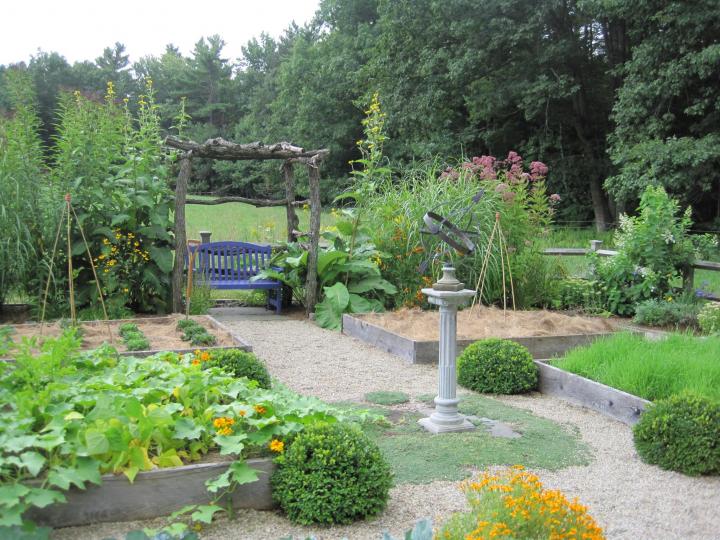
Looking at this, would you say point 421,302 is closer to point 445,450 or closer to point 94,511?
point 445,450

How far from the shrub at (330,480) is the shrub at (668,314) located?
5946mm

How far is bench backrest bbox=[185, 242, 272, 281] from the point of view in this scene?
1018 cm

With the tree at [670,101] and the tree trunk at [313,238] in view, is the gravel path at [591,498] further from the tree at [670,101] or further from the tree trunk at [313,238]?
the tree at [670,101]

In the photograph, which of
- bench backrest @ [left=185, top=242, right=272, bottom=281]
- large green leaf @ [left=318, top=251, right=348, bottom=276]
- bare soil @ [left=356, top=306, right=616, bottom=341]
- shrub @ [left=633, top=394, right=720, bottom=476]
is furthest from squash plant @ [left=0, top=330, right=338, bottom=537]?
bench backrest @ [left=185, top=242, right=272, bottom=281]

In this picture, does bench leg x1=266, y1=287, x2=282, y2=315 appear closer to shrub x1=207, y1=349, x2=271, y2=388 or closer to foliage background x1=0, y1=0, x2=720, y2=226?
foliage background x1=0, y1=0, x2=720, y2=226

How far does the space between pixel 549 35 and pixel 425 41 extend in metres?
3.78

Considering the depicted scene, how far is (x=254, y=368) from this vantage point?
18.0 feet

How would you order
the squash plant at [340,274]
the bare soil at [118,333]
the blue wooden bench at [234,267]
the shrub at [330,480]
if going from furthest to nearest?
1. the blue wooden bench at [234,267]
2. the squash plant at [340,274]
3. the bare soil at [118,333]
4. the shrub at [330,480]

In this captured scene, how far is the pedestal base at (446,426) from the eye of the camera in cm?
481

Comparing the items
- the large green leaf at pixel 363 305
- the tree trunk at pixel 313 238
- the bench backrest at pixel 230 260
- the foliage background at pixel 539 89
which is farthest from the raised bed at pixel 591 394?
the foliage background at pixel 539 89

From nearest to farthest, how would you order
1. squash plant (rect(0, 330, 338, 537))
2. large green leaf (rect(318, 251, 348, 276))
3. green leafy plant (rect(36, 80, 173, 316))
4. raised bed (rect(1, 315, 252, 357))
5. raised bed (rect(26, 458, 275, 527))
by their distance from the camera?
squash plant (rect(0, 330, 338, 537)), raised bed (rect(26, 458, 275, 527)), raised bed (rect(1, 315, 252, 357)), green leafy plant (rect(36, 80, 173, 316)), large green leaf (rect(318, 251, 348, 276))

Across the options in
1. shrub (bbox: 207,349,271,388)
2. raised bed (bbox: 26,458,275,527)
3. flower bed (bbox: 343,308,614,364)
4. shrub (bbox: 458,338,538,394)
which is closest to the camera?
raised bed (bbox: 26,458,275,527)

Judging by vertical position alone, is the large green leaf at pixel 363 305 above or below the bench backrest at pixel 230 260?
below

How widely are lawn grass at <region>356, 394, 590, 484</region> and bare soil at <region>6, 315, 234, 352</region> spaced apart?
256 cm
